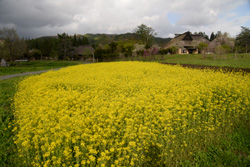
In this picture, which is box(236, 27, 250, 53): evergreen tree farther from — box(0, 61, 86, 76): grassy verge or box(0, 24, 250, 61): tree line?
box(0, 61, 86, 76): grassy verge

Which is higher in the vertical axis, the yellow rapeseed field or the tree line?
the tree line

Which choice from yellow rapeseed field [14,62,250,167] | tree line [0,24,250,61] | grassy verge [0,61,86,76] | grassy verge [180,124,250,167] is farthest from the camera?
tree line [0,24,250,61]

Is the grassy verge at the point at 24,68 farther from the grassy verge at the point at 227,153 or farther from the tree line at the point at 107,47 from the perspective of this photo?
the grassy verge at the point at 227,153

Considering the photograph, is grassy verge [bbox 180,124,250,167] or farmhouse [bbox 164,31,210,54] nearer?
grassy verge [bbox 180,124,250,167]

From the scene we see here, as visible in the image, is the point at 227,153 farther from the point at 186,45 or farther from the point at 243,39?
the point at 243,39

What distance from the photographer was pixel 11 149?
4.55 metres

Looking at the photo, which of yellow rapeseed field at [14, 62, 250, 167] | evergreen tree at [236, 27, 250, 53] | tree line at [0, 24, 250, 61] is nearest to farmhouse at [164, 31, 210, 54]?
tree line at [0, 24, 250, 61]

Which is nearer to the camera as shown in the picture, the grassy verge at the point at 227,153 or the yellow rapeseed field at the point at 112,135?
the yellow rapeseed field at the point at 112,135

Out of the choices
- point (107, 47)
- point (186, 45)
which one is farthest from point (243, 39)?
point (107, 47)

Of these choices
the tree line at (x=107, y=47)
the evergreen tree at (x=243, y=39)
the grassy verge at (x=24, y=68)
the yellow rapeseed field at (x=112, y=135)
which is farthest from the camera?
the evergreen tree at (x=243, y=39)

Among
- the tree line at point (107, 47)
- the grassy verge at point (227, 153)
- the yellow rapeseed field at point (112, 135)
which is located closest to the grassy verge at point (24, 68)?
the tree line at point (107, 47)

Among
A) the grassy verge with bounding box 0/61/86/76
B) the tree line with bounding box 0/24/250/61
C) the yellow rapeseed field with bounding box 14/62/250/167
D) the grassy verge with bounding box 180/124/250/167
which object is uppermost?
the tree line with bounding box 0/24/250/61

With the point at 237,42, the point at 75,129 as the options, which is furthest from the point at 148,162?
the point at 237,42

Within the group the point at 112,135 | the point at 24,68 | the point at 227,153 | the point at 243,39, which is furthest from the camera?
the point at 243,39
